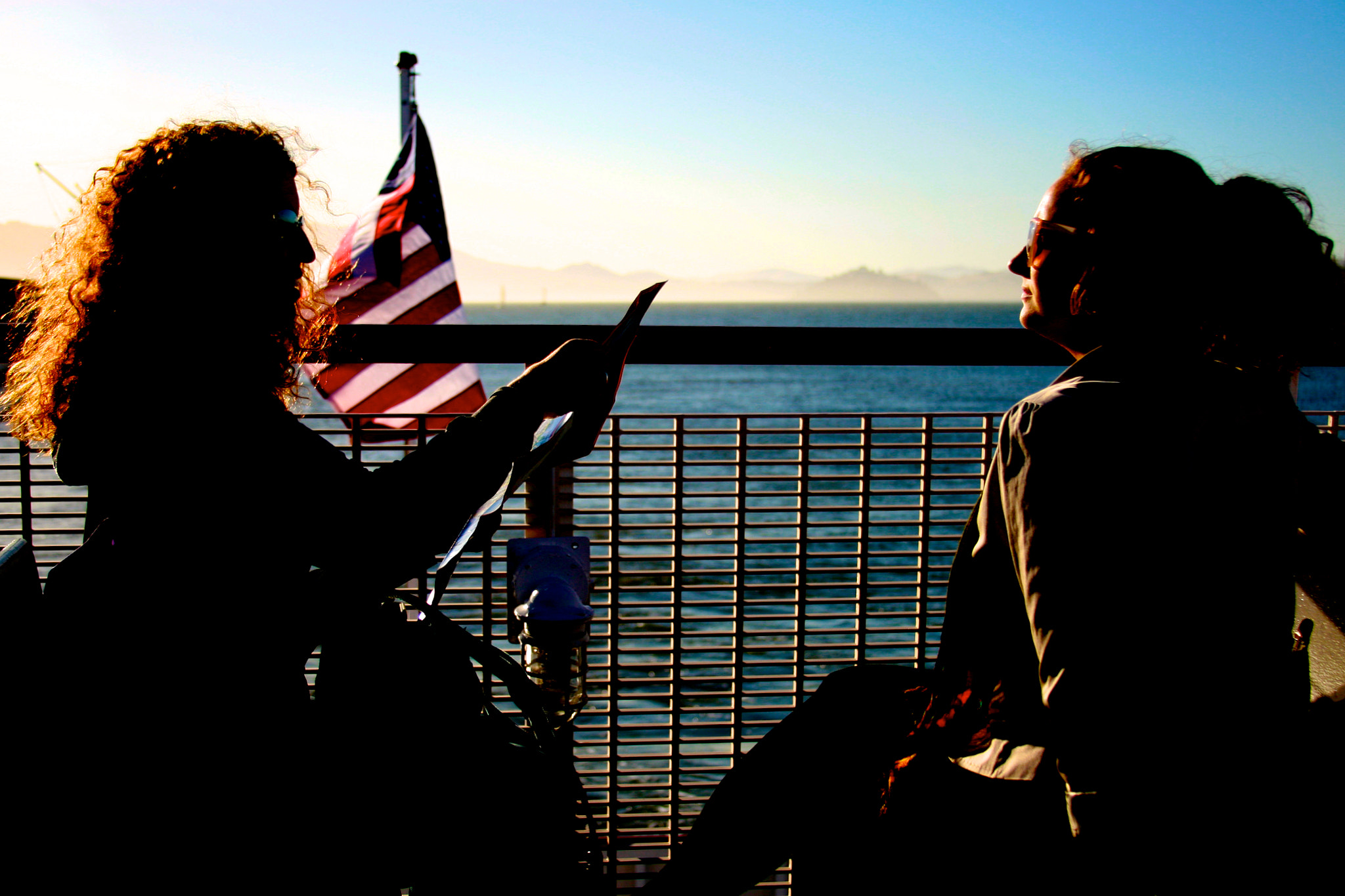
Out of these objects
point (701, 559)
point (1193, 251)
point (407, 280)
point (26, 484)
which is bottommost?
point (701, 559)

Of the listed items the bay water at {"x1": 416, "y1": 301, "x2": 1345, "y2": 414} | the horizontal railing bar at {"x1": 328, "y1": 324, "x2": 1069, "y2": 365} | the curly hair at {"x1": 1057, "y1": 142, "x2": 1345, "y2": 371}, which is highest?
the curly hair at {"x1": 1057, "y1": 142, "x2": 1345, "y2": 371}

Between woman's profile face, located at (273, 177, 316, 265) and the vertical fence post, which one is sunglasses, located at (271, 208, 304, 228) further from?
the vertical fence post

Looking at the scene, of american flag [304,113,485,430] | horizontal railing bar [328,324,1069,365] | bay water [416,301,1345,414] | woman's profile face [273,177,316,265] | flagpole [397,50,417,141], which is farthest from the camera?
bay water [416,301,1345,414]

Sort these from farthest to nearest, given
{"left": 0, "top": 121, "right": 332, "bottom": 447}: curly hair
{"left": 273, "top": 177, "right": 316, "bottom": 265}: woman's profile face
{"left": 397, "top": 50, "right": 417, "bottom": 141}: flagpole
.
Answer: {"left": 397, "top": 50, "right": 417, "bottom": 141}: flagpole → {"left": 273, "top": 177, "right": 316, "bottom": 265}: woman's profile face → {"left": 0, "top": 121, "right": 332, "bottom": 447}: curly hair

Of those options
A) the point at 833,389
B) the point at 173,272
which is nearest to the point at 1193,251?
the point at 173,272

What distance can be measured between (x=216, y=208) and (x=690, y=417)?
43.6 inches

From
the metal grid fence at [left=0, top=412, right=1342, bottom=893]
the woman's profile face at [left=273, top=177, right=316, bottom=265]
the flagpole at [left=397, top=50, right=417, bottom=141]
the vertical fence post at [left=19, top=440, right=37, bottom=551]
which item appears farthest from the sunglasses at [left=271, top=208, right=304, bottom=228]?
the flagpole at [left=397, top=50, right=417, bottom=141]

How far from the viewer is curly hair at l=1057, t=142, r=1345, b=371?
1438 millimetres

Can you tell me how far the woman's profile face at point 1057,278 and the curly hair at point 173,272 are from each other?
1117mm

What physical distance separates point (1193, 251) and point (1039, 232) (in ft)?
0.75

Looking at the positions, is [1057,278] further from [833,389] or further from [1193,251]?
[833,389]

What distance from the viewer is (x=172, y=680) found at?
1.26 meters

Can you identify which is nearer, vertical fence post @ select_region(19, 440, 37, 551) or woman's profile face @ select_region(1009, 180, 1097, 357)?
woman's profile face @ select_region(1009, 180, 1097, 357)

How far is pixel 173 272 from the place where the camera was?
141 centimetres
